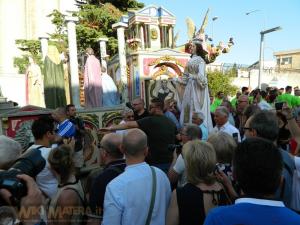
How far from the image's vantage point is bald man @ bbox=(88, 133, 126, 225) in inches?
113

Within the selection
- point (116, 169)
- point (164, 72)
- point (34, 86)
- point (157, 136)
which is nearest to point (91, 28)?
point (164, 72)

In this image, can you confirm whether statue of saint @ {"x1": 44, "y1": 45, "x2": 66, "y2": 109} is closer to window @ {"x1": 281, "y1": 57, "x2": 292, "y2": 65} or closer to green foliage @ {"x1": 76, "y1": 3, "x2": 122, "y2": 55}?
green foliage @ {"x1": 76, "y1": 3, "x2": 122, "y2": 55}

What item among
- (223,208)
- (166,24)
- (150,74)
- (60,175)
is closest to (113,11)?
(166,24)

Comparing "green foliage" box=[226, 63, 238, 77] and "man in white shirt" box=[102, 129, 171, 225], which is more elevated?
"green foliage" box=[226, 63, 238, 77]

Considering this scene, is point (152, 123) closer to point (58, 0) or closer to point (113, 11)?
point (113, 11)

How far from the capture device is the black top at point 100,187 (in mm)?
2881

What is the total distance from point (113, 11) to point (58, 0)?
43.7 ft

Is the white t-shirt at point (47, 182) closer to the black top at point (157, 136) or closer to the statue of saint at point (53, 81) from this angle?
the black top at point (157, 136)

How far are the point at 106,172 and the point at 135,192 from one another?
0.43 meters

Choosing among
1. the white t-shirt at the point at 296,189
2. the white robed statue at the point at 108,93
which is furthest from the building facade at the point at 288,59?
the white t-shirt at the point at 296,189

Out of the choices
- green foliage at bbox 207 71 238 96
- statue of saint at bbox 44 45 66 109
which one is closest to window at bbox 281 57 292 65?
green foliage at bbox 207 71 238 96

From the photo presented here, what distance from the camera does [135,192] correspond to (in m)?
2.67

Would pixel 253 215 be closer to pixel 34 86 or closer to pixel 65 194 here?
pixel 65 194

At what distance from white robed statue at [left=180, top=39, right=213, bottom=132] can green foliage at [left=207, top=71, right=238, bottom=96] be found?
2376 centimetres
